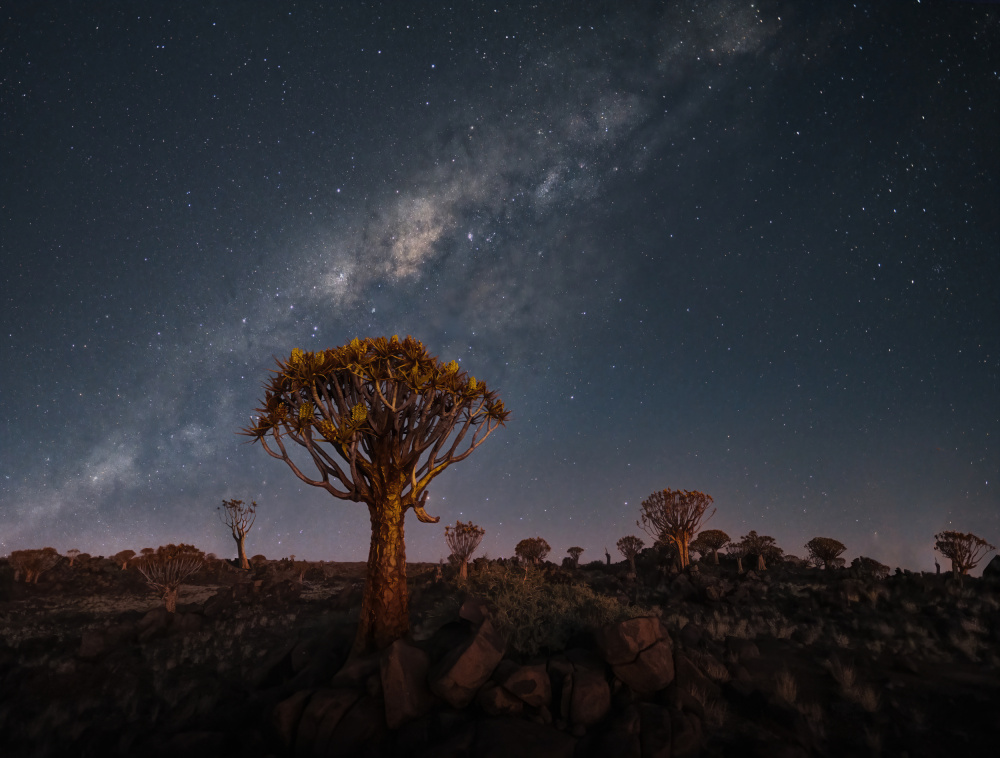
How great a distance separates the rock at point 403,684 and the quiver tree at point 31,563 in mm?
34985

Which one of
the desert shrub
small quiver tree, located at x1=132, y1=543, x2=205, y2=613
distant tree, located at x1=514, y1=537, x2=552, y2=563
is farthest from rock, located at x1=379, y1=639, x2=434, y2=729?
distant tree, located at x1=514, y1=537, x2=552, y2=563

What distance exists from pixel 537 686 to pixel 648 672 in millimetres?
2021

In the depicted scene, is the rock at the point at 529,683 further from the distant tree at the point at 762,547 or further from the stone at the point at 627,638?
the distant tree at the point at 762,547

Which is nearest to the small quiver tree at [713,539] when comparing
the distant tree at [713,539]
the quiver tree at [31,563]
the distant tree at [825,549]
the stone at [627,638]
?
the distant tree at [713,539]

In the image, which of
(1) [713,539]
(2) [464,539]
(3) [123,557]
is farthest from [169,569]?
(1) [713,539]

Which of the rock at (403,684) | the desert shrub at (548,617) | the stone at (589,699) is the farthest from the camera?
the desert shrub at (548,617)

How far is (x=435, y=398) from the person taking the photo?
11812 millimetres

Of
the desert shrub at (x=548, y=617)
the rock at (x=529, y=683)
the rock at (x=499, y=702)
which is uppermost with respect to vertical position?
the desert shrub at (x=548, y=617)

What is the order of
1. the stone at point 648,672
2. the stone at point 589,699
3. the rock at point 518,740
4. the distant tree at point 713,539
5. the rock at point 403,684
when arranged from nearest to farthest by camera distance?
the rock at point 518,740 < the stone at point 589,699 < the rock at point 403,684 < the stone at point 648,672 < the distant tree at point 713,539

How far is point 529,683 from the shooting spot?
812 cm

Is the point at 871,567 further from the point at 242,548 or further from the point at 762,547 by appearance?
the point at 242,548

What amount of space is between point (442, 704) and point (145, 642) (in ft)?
42.9

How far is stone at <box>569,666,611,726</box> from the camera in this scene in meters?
7.81

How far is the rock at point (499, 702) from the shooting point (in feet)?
25.7
